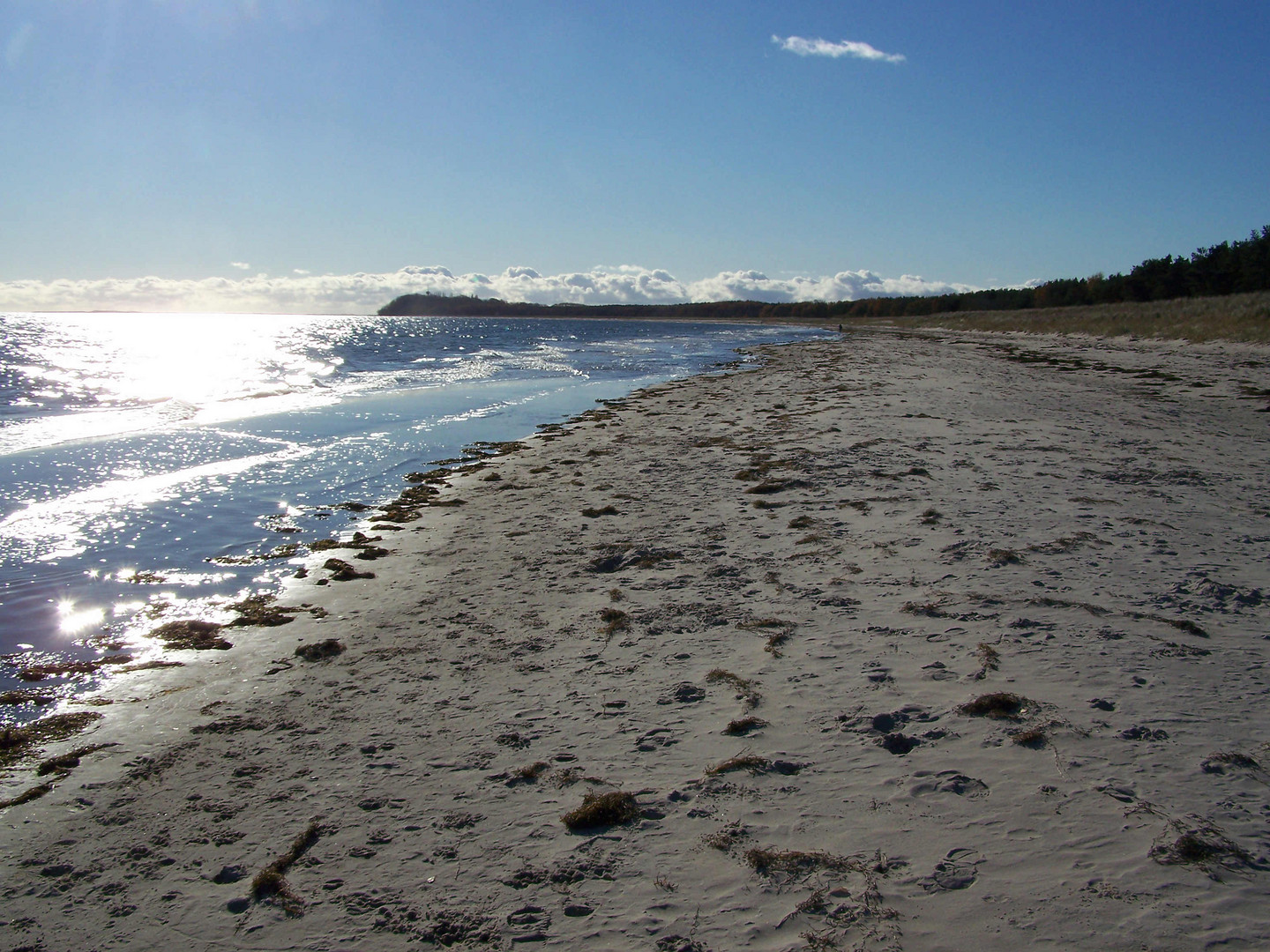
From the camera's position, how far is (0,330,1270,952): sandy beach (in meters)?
2.76

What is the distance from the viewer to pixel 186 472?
11945 mm

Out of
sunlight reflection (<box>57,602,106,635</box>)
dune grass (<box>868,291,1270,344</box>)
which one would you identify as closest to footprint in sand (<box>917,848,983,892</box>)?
sunlight reflection (<box>57,602,106,635</box>)

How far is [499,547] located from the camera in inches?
298

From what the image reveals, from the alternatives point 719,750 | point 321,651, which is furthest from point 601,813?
point 321,651

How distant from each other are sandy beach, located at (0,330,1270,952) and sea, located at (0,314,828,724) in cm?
111

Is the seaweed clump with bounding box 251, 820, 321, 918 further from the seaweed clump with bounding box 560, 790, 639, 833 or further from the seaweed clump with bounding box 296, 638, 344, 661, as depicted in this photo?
the seaweed clump with bounding box 296, 638, 344, 661

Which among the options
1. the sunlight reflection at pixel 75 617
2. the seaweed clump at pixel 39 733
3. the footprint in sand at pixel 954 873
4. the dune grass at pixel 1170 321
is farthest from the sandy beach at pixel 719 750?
the dune grass at pixel 1170 321

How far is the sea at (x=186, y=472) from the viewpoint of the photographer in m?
6.31

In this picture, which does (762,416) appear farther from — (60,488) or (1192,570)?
(60,488)

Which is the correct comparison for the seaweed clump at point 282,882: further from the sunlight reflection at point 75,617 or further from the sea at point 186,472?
the sunlight reflection at point 75,617

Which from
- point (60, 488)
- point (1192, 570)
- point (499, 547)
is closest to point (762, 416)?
point (499, 547)

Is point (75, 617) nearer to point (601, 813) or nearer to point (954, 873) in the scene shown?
point (601, 813)

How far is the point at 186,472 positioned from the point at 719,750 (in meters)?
11.5

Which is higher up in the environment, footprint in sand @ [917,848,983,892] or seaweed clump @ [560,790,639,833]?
footprint in sand @ [917,848,983,892]
